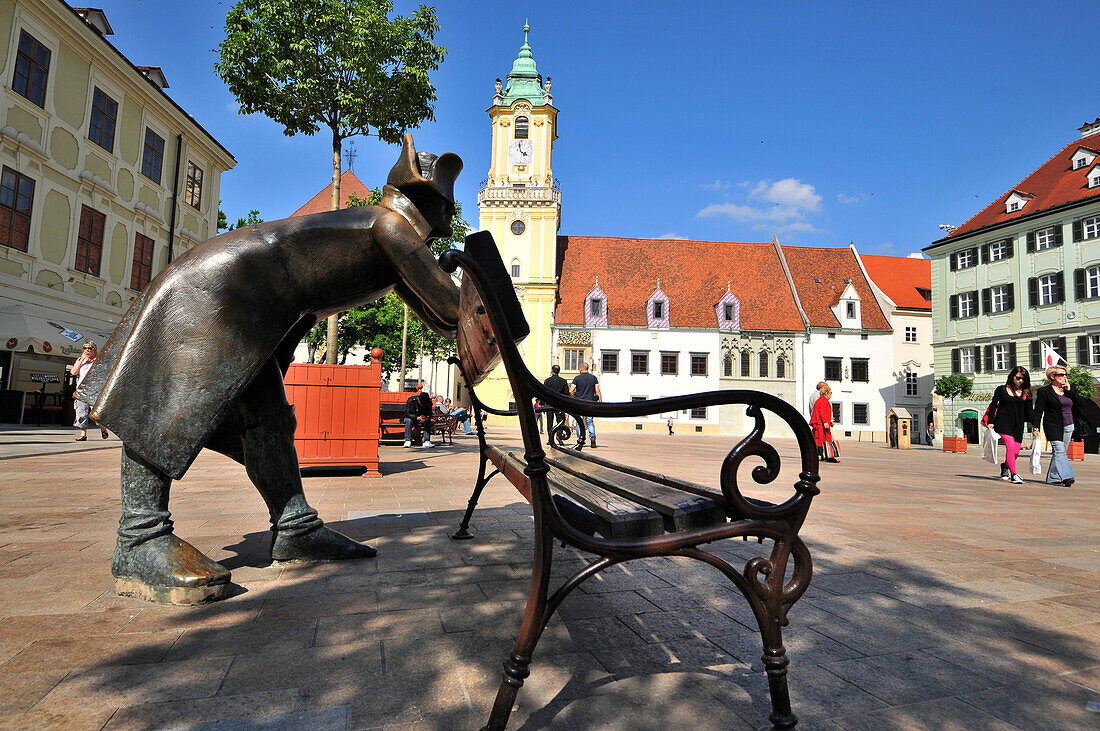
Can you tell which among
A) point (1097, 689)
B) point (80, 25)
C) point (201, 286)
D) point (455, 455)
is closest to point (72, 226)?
point (80, 25)

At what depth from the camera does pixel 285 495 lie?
3023 mm

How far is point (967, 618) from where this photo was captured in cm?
252

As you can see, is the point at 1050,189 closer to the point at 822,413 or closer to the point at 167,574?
the point at 822,413

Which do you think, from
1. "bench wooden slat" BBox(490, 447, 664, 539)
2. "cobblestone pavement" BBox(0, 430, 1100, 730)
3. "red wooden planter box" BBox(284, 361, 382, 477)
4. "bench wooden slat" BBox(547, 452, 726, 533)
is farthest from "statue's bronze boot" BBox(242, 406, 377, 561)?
"red wooden planter box" BBox(284, 361, 382, 477)

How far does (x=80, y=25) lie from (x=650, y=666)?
2274 centimetres

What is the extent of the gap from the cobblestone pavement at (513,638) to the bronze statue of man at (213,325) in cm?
24

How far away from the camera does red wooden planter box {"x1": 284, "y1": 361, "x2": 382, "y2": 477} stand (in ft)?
22.7

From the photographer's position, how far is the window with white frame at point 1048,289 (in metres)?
31.1

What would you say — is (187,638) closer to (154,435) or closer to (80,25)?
(154,435)

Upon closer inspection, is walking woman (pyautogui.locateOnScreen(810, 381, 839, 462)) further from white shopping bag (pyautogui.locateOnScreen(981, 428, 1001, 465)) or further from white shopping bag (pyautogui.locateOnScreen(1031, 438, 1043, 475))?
white shopping bag (pyautogui.locateOnScreen(1031, 438, 1043, 475))

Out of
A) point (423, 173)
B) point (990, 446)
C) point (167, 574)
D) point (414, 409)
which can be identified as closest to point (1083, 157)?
point (990, 446)

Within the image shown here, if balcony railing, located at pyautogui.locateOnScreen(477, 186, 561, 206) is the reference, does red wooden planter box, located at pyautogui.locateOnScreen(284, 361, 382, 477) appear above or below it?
below

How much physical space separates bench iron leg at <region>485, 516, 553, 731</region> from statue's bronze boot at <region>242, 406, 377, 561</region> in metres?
1.85

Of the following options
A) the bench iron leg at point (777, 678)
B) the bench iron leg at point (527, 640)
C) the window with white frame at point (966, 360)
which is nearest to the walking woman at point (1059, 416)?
the bench iron leg at point (777, 678)
